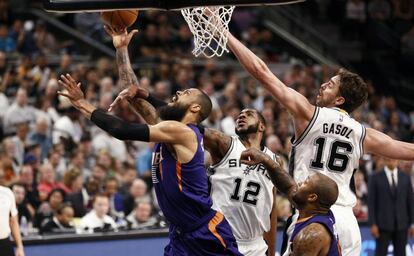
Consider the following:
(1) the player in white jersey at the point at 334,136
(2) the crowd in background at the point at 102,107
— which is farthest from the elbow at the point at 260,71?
(2) the crowd in background at the point at 102,107

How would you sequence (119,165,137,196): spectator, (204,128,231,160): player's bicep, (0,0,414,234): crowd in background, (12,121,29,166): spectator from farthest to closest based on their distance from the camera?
(12,121,29,166): spectator, (119,165,137,196): spectator, (0,0,414,234): crowd in background, (204,128,231,160): player's bicep

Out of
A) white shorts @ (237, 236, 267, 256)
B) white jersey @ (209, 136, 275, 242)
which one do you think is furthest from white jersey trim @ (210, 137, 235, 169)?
white shorts @ (237, 236, 267, 256)

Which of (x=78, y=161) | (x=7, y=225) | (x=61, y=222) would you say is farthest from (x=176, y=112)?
(x=78, y=161)

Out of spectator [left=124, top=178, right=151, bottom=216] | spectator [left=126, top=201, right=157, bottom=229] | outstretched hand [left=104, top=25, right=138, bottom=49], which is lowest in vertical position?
spectator [left=126, top=201, right=157, bottom=229]

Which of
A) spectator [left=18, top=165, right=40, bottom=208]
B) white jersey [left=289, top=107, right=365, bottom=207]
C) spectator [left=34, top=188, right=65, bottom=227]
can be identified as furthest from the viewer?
spectator [left=18, top=165, right=40, bottom=208]

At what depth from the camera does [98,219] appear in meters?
11.2

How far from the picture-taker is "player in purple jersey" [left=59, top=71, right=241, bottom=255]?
263 inches

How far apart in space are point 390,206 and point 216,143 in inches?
183

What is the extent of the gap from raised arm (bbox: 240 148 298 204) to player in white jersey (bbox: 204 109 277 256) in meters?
1.29

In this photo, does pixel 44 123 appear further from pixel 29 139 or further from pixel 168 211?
pixel 168 211

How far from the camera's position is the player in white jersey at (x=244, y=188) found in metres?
8.03

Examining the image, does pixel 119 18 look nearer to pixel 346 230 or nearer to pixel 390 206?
pixel 346 230

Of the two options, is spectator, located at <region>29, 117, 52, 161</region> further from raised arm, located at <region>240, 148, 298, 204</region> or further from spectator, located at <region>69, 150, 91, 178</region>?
raised arm, located at <region>240, 148, 298, 204</region>

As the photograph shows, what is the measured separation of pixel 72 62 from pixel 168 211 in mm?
9503
